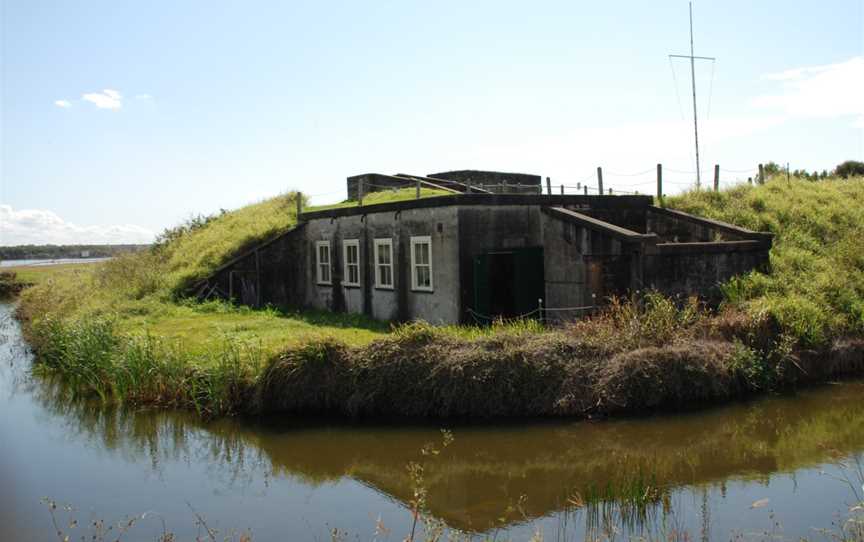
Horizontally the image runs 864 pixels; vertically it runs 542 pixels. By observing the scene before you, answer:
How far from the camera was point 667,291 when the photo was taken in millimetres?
14836

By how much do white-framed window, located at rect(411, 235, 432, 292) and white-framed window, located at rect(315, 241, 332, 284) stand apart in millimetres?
5112

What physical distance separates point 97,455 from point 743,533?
32.1 ft

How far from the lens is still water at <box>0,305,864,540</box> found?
829 centimetres

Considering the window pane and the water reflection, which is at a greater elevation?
the window pane

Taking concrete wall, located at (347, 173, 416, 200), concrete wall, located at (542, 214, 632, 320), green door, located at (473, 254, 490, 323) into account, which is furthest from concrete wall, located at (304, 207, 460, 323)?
concrete wall, located at (347, 173, 416, 200)

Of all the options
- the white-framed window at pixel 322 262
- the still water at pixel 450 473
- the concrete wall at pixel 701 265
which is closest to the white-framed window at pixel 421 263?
the white-framed window at pixel 322 262

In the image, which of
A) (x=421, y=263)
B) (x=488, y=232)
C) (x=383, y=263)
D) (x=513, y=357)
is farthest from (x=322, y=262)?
(x=513, y=357)

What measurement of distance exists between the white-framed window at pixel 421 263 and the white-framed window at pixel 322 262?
16.8 feet

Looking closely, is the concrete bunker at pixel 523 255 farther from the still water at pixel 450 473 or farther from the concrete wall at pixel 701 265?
the still water at pixel 450 473

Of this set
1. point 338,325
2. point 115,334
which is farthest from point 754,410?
point 115,334

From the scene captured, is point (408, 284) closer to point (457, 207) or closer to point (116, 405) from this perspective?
point (457, 207)

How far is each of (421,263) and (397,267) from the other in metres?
1.09

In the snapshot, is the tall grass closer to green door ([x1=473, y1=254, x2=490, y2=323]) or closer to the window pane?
the window pane

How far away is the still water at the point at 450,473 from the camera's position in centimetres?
829
